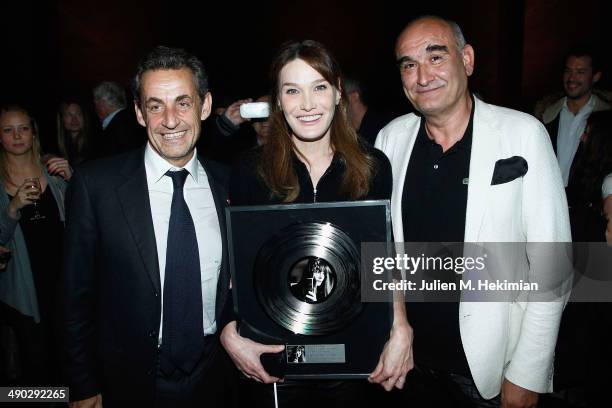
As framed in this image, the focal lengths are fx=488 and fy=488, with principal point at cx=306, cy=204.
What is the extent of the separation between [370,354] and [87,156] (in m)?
4.33

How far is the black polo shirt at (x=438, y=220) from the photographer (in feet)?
6.44

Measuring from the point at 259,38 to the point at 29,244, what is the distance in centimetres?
608

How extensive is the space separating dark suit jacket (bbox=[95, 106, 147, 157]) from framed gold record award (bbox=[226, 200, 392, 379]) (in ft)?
10.1

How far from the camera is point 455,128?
208 centimetres

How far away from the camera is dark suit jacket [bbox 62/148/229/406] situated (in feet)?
5.98

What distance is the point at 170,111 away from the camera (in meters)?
1.90

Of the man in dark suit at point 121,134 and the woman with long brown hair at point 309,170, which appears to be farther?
the man in dark suit at point 121,134

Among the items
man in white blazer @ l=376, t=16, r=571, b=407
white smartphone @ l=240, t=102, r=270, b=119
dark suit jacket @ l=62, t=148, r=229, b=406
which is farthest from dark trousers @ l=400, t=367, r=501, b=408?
white smartphone @ l=240, t=102, r=270, b=119

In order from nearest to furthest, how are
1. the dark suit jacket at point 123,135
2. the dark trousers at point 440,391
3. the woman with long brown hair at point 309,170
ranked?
1. the woman with long brown hair at point 309,170
2. the dark trousers at point 440,391
3. the dark suit jacket at point 123,135

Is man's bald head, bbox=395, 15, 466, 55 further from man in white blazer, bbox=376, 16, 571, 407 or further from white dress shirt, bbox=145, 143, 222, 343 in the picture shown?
white dress shirt, bbox=145, 143, 222, 343

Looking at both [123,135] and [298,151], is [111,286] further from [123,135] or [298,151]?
[123,135]

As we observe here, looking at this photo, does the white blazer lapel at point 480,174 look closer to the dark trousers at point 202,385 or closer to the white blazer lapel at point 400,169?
the white blazer lapel at point 400,169

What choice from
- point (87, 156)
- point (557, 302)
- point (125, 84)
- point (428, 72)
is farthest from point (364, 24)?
point (557, 302)

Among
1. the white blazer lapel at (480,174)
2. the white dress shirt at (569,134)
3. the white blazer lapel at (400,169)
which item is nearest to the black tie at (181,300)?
the white blazer lapel at (400,169)
